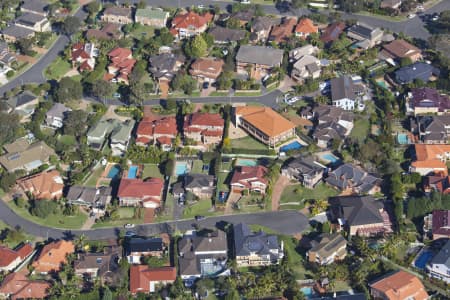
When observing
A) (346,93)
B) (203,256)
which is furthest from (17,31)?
(203,256)

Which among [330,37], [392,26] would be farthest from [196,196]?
[392,26]

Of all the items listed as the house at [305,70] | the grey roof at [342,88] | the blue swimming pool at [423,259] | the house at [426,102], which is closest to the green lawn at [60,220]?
the blue swimming pool at [423,259]

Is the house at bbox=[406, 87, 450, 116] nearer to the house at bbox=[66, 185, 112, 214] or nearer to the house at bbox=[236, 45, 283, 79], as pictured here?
the house at bbox=[236, 45, 283, 79]

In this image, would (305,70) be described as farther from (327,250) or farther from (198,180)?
(327,250)

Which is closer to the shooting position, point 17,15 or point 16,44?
point 16,44

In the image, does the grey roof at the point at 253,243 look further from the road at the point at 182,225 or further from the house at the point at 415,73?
the house at the point at 415,73

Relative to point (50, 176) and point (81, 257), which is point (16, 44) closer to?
point (50, 176)

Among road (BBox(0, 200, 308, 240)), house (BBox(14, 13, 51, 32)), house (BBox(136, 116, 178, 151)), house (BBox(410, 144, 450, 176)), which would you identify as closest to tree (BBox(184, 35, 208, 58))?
house (BBox(136, 116, 178, 151))
